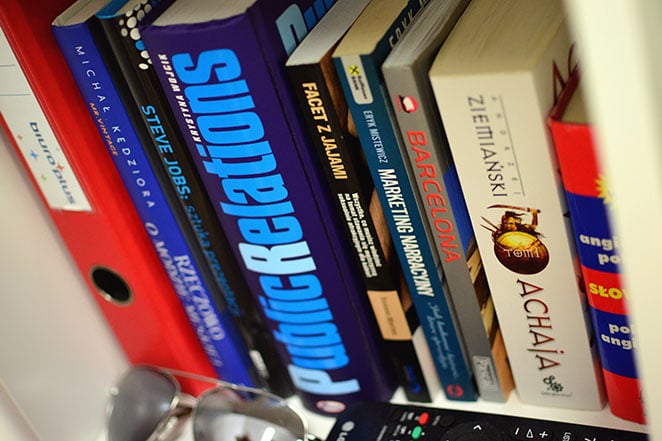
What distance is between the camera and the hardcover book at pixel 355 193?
1.66ft

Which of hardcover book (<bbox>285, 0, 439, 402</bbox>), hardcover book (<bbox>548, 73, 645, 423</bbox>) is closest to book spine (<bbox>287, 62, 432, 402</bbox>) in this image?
hardcover book (<bbox>285, 0, 439, 402</bbox>)

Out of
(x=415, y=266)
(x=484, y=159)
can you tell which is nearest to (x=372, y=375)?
(x=415, y=266)

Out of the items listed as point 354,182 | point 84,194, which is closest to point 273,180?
point 354,182

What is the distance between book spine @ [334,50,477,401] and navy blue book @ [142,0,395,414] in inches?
1.6

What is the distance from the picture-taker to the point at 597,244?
1.56 feet

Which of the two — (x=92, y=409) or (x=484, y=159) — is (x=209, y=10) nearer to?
(x=484, y=159)

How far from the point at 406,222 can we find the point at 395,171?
0.04 m

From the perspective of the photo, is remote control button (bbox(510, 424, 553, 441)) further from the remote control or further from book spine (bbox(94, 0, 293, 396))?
book spine (bbox(94, 0, 293, 396))

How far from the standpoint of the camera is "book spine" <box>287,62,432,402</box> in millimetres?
508

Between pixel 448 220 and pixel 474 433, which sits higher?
pixel 448 220

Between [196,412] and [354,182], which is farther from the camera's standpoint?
[196,412]

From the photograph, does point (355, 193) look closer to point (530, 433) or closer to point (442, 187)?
point (442, 187)

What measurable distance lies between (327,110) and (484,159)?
0.10 m

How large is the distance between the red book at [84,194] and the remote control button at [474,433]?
0.74 feet
